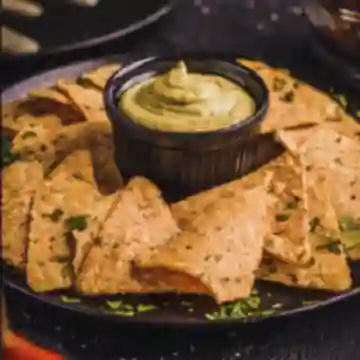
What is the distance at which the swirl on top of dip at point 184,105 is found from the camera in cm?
129

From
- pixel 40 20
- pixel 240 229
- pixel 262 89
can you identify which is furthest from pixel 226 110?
pixel 40 20

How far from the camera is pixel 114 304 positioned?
1.17 meters

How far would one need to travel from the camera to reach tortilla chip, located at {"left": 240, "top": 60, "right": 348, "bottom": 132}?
147 cm

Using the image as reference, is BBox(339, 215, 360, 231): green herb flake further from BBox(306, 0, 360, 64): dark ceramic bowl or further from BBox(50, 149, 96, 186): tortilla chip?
BBox(306, 0, 360, 64): dark ceramic bowl

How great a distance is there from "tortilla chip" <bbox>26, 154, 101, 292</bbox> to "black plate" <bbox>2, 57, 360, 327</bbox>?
0.02 m

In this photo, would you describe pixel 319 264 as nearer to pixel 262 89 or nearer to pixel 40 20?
pixel 262 89

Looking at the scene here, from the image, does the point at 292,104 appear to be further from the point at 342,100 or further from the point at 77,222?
the point at 77,222

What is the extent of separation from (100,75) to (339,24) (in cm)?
40

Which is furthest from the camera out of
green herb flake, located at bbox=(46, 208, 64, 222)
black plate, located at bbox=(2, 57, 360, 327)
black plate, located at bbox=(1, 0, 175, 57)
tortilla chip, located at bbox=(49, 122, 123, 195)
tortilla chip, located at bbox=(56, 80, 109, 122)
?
black plate, located at bbox=(1, 0, 175, 57)

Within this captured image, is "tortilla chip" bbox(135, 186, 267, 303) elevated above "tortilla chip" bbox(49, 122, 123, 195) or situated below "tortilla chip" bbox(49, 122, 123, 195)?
above

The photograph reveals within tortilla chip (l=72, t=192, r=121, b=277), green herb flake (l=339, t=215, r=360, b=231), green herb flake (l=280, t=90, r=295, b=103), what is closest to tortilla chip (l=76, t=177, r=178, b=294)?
tortilla chip (l=72, t=192, r=121, b=277)

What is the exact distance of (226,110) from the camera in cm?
132

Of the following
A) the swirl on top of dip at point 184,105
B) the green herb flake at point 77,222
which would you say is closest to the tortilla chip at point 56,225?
the green herb flake at point 77,222

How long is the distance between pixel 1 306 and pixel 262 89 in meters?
0.57
